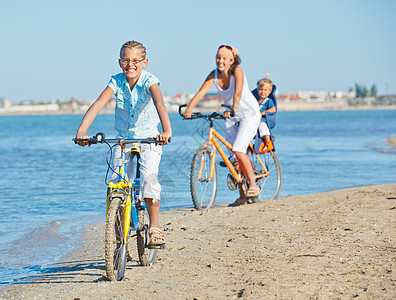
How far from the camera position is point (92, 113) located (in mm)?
4504

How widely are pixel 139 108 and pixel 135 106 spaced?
5cm

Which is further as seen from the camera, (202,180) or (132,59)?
(202,180)

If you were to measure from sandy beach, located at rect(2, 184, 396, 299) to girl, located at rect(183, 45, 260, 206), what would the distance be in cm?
106

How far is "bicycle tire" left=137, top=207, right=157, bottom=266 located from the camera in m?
4.85

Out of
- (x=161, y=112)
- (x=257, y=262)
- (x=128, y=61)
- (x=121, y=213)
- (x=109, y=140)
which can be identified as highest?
(x=128, y=61)

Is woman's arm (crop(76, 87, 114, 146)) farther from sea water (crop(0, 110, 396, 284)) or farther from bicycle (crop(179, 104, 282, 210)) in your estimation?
bicycle (crop(179, 104, 282, 210))

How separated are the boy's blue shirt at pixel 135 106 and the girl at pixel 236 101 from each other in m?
2.35

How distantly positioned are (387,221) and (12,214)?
553cm

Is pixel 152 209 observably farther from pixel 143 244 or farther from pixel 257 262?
pixel 257 262

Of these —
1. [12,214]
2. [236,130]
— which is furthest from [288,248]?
[12,214]

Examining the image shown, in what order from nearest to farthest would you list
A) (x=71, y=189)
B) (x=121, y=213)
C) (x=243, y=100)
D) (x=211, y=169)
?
(x=121, y=213)
(x=243, y=100)
(x=211, y=169)
(x=71, y=189)

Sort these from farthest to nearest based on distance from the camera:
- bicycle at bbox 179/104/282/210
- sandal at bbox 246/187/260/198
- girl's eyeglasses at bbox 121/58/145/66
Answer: sandal at bbox 246/187/260/198
bicycle at bbox 179/104/282/210
girl's eyeglasses at bbox 121/58/145/66

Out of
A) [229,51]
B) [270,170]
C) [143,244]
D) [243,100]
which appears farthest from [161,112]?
[270,170]

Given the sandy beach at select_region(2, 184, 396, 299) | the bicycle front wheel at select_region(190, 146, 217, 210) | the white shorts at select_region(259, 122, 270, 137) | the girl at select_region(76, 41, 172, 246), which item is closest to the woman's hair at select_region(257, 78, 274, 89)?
the white shorts at select_region(259, 122, 270, 137)
